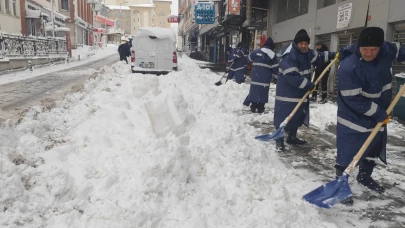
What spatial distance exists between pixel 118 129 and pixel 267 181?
7.41 ft

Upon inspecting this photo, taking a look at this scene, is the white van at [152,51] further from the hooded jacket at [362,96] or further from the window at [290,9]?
the hooded jacket at [362,96]

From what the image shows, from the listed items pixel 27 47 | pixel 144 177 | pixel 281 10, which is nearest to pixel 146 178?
pixel 144 177

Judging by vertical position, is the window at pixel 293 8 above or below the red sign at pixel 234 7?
below

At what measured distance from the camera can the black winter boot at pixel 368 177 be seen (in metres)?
3.59

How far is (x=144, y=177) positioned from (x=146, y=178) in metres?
0.02

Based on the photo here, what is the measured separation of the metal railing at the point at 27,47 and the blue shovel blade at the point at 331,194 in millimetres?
16731

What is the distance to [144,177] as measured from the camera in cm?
303

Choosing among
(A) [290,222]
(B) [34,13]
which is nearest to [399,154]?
(A) [290,222]

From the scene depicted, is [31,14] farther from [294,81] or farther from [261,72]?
[294,81]

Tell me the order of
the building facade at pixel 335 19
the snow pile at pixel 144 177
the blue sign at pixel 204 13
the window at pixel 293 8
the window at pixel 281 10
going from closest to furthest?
the snow pile at pixel 144 177, the building facade at pixel 335 19, the window at pixel 293 8, the window at pixel 281 10, the blue sign at pixel 204 13

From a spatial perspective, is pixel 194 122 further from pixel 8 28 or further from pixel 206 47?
pixel 206 47

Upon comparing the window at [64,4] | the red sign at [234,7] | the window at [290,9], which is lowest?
the window at [290,9]

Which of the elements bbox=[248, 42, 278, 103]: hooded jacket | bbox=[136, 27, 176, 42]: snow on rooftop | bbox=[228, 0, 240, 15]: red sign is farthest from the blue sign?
bbox=[248, 42, 278, 103]: hooded jacket

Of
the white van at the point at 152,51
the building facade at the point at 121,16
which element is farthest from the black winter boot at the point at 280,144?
the building facade at the point at 121,16
